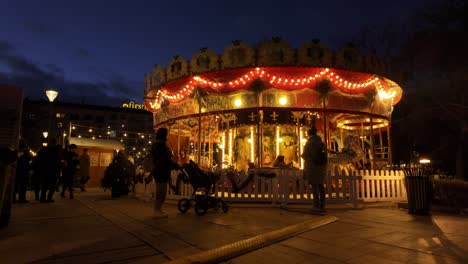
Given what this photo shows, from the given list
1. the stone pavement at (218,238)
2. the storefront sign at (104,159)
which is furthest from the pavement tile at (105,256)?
the storefront sign at (104,159)

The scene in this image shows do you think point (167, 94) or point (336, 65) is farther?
point (167, 94)

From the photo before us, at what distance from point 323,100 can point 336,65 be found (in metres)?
1.36

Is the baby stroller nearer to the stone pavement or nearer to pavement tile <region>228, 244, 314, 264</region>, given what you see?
the stone pavement

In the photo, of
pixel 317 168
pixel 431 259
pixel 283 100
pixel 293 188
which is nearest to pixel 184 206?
pixel 293 188

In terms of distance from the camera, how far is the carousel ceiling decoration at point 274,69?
11.0 m

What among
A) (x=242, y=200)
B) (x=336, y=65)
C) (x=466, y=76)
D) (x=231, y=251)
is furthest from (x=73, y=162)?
(x=466, y=76)

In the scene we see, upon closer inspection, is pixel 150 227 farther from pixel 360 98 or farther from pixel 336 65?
pixel 360 98

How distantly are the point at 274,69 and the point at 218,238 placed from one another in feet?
27.4

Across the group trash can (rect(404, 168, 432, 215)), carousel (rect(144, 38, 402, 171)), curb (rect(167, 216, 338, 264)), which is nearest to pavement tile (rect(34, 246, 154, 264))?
curb (rect(167, 216, 338, 264))

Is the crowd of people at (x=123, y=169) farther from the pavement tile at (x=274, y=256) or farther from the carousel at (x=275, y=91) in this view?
the pavement tile at (x=274, y=256)

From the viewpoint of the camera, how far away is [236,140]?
1444 cm

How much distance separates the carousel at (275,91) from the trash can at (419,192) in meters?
3.93

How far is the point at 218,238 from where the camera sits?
175 inches

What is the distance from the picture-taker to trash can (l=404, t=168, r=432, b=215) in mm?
7156
